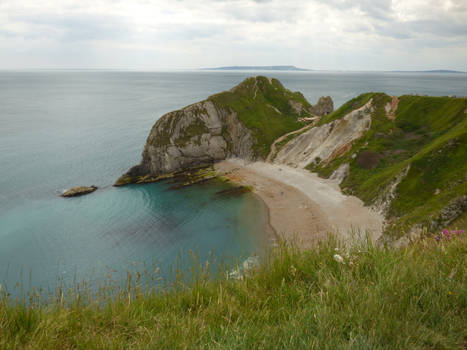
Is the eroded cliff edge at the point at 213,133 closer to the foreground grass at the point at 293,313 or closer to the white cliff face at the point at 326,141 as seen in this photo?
the white cliff face at the point at 326,141

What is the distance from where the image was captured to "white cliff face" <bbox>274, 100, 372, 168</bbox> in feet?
188

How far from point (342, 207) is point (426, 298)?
40.0 meters

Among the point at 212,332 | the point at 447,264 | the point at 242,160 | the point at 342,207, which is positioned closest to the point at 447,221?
the point at 342,207

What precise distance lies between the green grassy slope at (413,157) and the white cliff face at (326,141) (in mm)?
1944

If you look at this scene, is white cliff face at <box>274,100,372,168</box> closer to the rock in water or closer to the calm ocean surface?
the calm ocean surface

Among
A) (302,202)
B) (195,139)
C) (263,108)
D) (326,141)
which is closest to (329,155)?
(326,141)

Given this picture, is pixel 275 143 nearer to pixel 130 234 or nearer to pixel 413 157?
pixel 413 157

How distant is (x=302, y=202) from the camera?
46719mm

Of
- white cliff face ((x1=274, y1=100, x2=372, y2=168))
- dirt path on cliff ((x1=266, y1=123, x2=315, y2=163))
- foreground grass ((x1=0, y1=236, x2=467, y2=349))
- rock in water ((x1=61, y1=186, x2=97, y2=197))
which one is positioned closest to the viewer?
foreground grass ((x1=0, y1=236, x2=467, y2=349))

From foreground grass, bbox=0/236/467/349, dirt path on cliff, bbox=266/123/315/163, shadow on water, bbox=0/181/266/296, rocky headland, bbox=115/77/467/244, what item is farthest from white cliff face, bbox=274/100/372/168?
foreground grass, bbox=0/236/467/349

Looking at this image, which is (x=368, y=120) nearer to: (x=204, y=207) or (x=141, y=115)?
(x=204, y=207)

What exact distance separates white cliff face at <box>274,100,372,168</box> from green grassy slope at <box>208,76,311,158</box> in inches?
282

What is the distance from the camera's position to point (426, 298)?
4254 mm

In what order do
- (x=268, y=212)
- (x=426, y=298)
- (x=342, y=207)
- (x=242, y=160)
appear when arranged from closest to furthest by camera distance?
(x=426, y=298) → (x=342, y=207) → (x=268, y=212) → (x=242, y=160)
